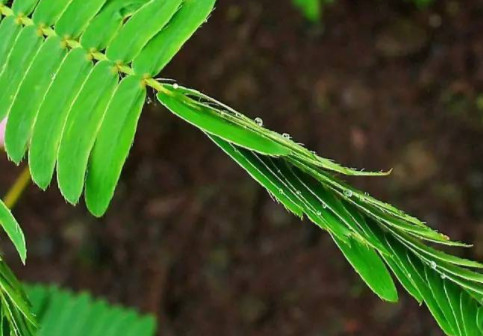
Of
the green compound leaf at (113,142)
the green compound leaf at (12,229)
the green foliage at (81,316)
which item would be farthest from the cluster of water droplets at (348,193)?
the green foliage at (81,316)

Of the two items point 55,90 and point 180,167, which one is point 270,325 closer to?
point 180,167

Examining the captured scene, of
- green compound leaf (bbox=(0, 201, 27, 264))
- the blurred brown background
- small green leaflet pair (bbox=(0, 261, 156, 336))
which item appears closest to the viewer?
green compound leaf (bbox=(0, 201, 27, 264))

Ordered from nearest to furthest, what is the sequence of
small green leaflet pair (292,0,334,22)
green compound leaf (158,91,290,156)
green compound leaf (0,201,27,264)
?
green compound leaf (158,91,290,156) → green compound leaf (0,201,27,264) → small green leaflet pair (292,0,334,22)

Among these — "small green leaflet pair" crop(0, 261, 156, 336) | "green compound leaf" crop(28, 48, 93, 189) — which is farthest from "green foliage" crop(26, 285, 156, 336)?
"green compound leaf" crop(28, 48, 93, 189)

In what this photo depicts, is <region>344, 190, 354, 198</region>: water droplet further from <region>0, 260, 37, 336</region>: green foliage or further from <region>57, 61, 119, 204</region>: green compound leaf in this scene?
<region>0, 260, 37, 336</region>: green foliage

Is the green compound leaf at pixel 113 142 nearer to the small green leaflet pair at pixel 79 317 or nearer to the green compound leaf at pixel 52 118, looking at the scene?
the green compound leaf at pixel 52 118

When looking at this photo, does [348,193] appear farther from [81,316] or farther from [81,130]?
[81,316]
